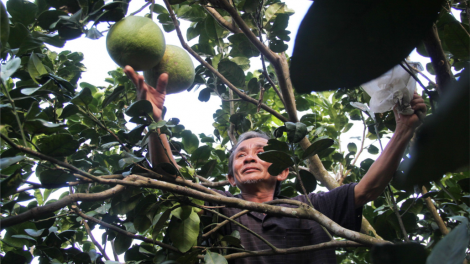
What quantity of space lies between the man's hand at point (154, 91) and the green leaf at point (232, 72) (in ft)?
2.05

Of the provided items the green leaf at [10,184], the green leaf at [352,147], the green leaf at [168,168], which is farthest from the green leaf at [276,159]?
the green leaf at [352,147]

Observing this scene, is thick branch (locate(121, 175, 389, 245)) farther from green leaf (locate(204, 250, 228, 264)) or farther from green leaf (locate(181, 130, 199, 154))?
green leaf (locate(181, 130, 199, 154))

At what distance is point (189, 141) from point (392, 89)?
1.16 meters

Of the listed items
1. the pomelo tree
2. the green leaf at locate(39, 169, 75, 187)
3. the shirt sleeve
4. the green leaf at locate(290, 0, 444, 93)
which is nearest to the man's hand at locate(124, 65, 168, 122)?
the pomelo tree

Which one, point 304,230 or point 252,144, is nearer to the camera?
point 304,230

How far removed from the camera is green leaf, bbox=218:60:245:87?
2.12 meters

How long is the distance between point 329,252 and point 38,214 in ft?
4.83

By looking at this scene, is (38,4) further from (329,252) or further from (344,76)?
(329,252)

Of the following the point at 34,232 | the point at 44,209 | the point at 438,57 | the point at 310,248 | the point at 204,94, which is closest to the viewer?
the point at 438,57

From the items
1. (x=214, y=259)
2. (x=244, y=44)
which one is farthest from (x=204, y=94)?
(x=214, y=259)

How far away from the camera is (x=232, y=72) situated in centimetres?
217

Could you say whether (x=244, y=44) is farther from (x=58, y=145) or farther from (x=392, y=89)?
(x=58, y=145)

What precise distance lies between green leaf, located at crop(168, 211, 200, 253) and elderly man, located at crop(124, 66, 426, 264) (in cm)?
43

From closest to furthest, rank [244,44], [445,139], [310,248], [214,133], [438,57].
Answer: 1. [445,139]
2. [438,57]
3. [310,248]
4. [244,44]
5. [214,133]
